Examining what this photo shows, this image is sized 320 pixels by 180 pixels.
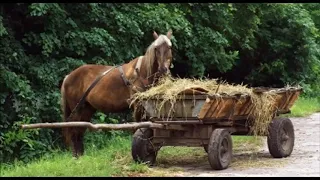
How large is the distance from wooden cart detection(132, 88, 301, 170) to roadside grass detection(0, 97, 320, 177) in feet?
1.35

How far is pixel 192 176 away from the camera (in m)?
8.88

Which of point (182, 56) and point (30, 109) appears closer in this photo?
point (30, 109)

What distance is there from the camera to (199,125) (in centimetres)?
956

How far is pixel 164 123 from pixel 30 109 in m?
4.76

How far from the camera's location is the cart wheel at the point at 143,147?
383 inches

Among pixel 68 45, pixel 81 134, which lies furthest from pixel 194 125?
pixel 68 45

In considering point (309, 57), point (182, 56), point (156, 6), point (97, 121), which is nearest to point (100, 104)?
point (97, 121)

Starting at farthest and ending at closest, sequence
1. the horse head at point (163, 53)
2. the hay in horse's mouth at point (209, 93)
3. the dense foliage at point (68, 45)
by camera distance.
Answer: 1. the dense foliage at point (68, 45)
2. the horse head at point (163, 53)
3. the hay in horse's mouth at point (209, 93)

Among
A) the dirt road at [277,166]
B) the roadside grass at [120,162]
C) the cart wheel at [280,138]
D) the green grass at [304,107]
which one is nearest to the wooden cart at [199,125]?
the dirt road at [277,166]

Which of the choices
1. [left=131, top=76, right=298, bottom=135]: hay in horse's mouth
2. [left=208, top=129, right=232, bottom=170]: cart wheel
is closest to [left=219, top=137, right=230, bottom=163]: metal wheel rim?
[left=208, top=129, right=232, bottom=170]: cart wheel

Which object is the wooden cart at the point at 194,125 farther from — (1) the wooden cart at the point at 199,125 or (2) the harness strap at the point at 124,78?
(2) the harness strap at the point at 124,78

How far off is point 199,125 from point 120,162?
4.91 ft

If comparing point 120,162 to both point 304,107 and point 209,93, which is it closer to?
point 209,93

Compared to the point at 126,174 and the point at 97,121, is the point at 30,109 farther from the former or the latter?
the point at 126,174
